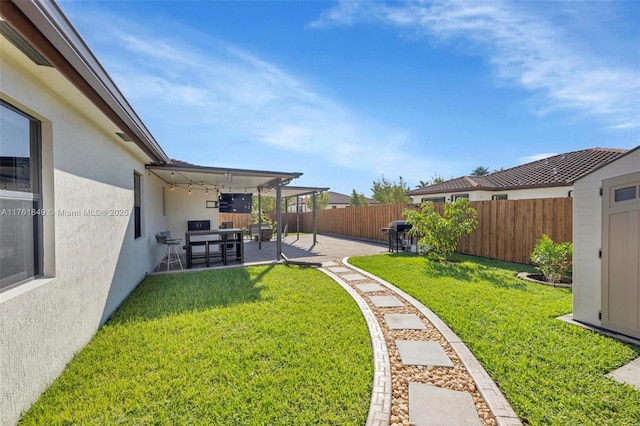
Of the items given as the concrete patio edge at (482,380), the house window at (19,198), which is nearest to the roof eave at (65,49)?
the house window at (19,198)

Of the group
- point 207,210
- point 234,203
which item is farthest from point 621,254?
point 207,210

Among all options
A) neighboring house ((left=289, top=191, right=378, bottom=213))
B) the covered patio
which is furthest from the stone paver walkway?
neighboring house ((left=289, top=191, right=378, bottom=213))

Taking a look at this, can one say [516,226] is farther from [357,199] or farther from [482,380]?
[357,199]

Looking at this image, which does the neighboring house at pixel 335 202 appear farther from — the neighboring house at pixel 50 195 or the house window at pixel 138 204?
the neighboring house at pixel 50 195

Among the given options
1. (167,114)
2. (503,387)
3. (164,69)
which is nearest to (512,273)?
(503,387)

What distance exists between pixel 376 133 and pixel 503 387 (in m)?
12.2

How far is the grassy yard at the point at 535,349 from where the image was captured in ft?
7.24

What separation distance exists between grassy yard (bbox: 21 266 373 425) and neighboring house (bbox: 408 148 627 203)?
40.8ft

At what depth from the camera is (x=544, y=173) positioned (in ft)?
44.6

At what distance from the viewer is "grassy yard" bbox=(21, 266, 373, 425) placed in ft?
7.20

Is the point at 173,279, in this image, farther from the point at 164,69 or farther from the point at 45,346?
the point at 164,69

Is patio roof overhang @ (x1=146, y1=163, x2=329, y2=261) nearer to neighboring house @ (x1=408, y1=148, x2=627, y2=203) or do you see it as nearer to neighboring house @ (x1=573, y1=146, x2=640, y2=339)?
neighboring house @ (x1=573, y1=146, x2=640, y2=339)

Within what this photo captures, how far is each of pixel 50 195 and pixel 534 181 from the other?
16822 mm

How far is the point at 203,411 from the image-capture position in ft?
7.23
